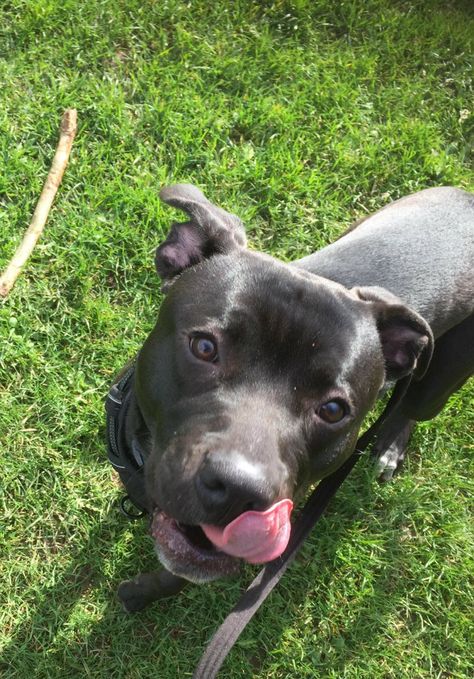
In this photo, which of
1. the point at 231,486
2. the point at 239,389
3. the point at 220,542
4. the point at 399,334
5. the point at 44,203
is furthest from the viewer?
the point at 44,203

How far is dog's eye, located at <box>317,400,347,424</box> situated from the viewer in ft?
9.30

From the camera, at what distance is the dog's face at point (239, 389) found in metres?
2.49

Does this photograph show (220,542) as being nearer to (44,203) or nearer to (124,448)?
(124,448)

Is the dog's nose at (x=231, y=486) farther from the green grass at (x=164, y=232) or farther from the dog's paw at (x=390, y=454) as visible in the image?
the dog's paw at (x=390, y=454)

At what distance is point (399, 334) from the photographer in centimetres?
339

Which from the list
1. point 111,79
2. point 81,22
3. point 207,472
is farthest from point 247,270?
point 81,22

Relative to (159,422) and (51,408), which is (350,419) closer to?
(159,422)

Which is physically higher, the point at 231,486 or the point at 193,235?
the point at 193,235

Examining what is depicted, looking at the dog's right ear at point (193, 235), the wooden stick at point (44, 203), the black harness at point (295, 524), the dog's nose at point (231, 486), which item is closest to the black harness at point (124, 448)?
the black harness at point (295, 524)

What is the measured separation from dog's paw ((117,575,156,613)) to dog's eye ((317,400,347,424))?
1.59m

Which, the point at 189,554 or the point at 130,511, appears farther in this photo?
the point at 130,511

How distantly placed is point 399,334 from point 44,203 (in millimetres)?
2651

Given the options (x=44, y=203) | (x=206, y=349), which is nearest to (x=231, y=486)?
(x=206, y=349)

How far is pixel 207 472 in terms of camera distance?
7.91 feet
